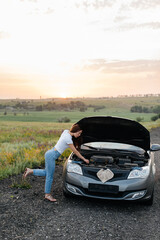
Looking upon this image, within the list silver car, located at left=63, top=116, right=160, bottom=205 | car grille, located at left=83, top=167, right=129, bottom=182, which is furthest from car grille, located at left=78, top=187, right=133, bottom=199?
car grille, located at left=83, top=167, right=129, bottom=182

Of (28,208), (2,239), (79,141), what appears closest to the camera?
(2,239)

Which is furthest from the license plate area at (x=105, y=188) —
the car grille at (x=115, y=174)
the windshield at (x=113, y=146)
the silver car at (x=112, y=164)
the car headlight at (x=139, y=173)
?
the windshield at (x=113, y=146)

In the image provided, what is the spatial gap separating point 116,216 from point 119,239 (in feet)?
2.87

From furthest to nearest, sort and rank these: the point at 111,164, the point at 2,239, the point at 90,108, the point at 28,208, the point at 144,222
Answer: the point at 90,108 < the point at 111,164 < the point at 28,208 < the point at 144,222 < the point at 2,239

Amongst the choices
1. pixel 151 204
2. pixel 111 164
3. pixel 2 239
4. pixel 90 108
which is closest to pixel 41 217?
pixel 2 239

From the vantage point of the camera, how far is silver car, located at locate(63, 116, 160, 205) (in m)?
4.67

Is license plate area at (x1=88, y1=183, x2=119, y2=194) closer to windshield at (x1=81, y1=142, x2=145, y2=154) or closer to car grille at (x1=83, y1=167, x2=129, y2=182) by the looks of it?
car grille at (x1=83, y1=167, x2=129, y2=182)

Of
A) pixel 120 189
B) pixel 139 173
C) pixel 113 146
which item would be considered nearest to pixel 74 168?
pixel 120 189

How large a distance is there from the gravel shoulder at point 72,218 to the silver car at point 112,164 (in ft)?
1.02

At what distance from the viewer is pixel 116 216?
462cm

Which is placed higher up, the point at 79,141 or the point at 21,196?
the point at 79,141

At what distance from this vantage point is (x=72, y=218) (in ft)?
14.5

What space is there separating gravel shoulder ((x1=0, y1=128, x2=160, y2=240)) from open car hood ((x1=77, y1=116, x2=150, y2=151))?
138 cm

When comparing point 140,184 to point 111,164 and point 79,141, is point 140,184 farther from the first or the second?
point 79,141
